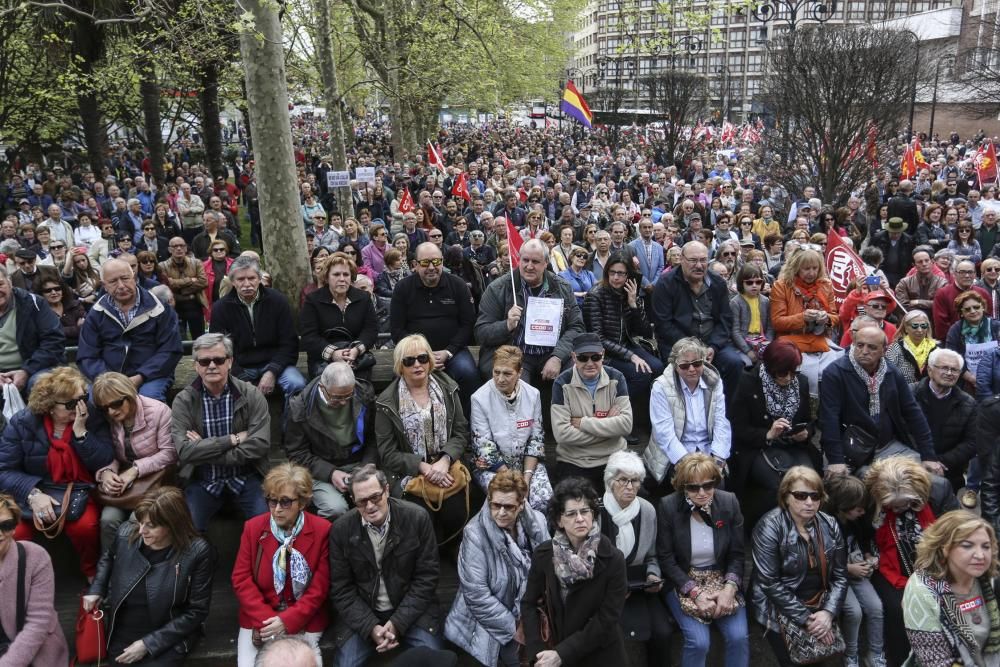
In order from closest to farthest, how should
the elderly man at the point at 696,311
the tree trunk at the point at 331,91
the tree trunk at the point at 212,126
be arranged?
the elderly man at the point at 696,311, the tree trunk at the point at 331,91, the tree trunk at the point at 212,126

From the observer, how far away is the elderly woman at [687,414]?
18.1 ft

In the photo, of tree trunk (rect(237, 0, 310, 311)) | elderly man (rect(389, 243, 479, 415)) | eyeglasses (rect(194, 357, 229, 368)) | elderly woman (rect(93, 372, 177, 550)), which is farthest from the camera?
tree trunk (rect(237, 0, 310, 311))

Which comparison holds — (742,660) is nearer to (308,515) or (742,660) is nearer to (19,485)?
(308,515)

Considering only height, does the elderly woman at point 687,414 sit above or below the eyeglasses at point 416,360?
below

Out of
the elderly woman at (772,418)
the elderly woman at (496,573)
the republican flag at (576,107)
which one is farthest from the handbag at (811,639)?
the republican flag at (576,107)

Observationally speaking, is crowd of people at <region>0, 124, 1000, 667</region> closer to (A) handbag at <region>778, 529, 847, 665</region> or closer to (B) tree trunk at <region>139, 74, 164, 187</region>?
(A) handbag at <region>778, 529, 847, 665</region>

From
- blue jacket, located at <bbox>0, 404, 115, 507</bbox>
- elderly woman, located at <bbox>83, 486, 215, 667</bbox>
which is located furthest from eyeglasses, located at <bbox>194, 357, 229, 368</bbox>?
elderly woman, located at <bbox>83, 486, 215, 667</bbox>

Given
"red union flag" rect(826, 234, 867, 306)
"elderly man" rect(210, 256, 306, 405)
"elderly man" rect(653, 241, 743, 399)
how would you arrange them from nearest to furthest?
1. "elderly man" rect(210, 256, 306, 405)
2. "elderly man" rect(653, 241, 743, 399)
3. "red union flag" rect(826, 234, 867, 306)

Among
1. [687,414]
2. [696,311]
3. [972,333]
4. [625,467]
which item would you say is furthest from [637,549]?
[972,333]

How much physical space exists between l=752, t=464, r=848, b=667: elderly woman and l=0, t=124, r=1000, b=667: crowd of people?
0.06 ft

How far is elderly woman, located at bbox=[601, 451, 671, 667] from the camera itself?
4.74m

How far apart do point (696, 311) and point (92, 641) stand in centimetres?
515

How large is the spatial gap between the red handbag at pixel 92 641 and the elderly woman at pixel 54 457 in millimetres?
764

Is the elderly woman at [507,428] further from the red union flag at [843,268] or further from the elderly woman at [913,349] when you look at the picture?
the red union flag at [843,268]
